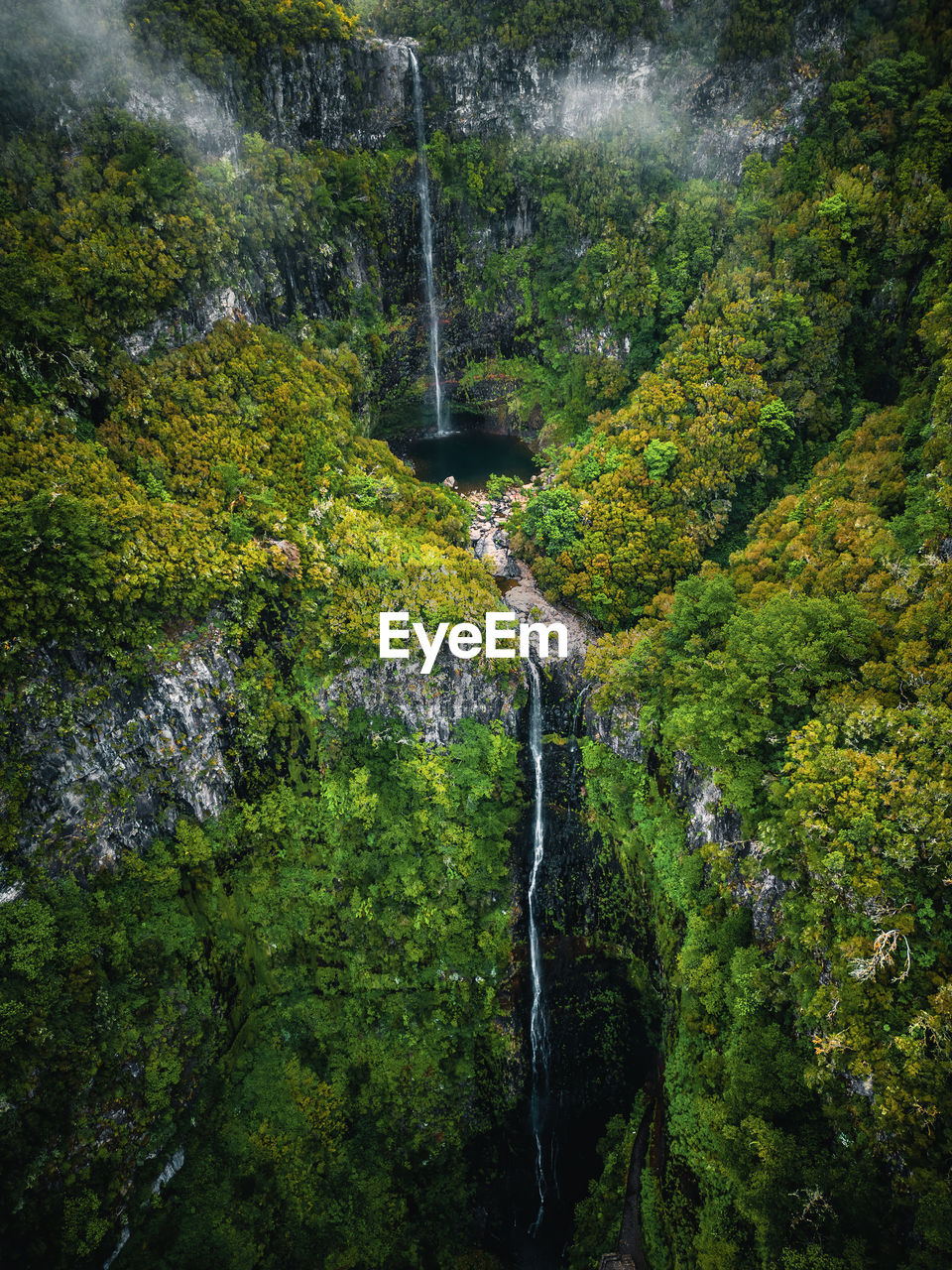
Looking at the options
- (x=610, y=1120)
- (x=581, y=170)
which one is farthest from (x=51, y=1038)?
(x=581, y=170)

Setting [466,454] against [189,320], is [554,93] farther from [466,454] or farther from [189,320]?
[189,320]

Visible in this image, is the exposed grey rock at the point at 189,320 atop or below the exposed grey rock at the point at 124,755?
atop

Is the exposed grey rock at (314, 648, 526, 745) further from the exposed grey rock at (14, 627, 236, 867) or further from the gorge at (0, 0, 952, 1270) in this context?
the exposed grey rock at (14, 627, 236, 867)

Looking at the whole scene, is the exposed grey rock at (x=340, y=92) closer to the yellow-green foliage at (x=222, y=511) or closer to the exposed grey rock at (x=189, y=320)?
the exposed grey rock at (x=189, y=320)

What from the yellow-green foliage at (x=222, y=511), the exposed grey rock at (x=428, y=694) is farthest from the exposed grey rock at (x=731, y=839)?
the yellow-green foliage at (x=222, y=511)

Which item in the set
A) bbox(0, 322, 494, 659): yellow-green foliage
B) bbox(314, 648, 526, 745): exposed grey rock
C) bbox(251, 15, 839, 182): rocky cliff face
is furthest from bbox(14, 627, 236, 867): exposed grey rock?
bbox(251, 15, 839, 182): rocky cliff face

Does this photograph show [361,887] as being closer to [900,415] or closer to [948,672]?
[948,672]

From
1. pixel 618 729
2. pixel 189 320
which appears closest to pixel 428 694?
pixel 618 729
